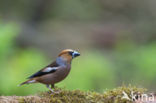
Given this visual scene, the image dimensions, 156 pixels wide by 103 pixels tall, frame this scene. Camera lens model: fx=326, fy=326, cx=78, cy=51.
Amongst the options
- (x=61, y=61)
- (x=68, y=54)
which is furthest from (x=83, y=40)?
(x=61, y=61)

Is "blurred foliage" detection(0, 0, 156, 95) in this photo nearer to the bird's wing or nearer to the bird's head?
the bird's head

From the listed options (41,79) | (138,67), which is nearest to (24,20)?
(138,67)

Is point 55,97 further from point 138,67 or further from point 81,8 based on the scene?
point 81,8

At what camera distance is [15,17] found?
18.2 metres

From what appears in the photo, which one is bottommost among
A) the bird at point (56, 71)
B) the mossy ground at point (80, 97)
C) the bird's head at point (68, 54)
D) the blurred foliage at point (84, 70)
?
the mossy ground at point (80, 97)

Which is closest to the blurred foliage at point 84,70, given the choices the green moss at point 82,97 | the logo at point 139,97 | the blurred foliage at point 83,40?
the blurred foliage at point 83,40

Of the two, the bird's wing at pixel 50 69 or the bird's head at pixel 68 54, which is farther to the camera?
the bird's head at pixel 68 54

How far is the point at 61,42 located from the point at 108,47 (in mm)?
2293

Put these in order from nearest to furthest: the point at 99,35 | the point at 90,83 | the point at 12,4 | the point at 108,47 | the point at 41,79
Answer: the point at 41,79
the point at 90,83
the point at 108,47
the point at 99,35
the point at 12,4

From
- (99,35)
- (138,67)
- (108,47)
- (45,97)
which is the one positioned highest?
(99,35)

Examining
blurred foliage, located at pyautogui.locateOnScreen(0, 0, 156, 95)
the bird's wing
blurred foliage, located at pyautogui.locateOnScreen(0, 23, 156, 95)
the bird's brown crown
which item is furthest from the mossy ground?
blurred foliage, located at pyautogui.locateOnScreen(0, 23, 156, 95)

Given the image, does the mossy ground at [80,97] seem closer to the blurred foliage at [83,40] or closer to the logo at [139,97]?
the logo at [139,97]

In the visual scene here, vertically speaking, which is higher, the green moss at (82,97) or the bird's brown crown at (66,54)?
the bird's brown crown at (66,54)

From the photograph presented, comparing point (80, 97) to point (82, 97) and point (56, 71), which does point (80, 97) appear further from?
point (56, 71)
